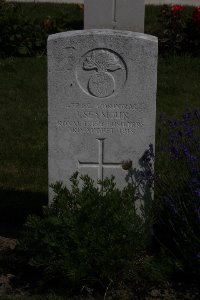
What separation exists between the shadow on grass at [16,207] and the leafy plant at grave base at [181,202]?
1092 millimetres

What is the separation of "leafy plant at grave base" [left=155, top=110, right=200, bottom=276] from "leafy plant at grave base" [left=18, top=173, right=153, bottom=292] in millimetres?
258

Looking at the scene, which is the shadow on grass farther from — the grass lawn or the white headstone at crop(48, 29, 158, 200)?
the white headstone at crop(48, 29, 158, 200)

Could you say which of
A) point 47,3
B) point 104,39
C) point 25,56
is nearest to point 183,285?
point 104,39

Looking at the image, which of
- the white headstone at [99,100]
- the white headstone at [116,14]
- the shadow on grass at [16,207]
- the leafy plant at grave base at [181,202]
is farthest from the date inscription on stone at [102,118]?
the shadow on grass at [16,207]

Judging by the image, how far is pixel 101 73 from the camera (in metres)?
5.07

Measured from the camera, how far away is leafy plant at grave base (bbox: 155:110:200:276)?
4.88m

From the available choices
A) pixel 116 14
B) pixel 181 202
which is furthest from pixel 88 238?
pixel 116 14

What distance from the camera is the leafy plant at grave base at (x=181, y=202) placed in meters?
4.88

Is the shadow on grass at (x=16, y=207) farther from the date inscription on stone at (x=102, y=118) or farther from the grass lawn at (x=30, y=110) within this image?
the date inscription on stone at (x=102, y=118)

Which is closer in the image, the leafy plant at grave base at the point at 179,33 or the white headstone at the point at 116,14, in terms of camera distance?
the white headstone at the point at 116,14

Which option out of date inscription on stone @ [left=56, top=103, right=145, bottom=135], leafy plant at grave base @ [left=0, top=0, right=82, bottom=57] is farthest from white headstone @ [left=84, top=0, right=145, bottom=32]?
leafy plant at grave base @ [left=0, top=0, right=82, bottom=57]

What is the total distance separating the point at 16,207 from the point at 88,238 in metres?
1.60

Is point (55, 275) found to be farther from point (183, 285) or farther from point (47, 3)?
point (47, 3)

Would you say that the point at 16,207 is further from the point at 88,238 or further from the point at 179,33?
the point at 179,33
